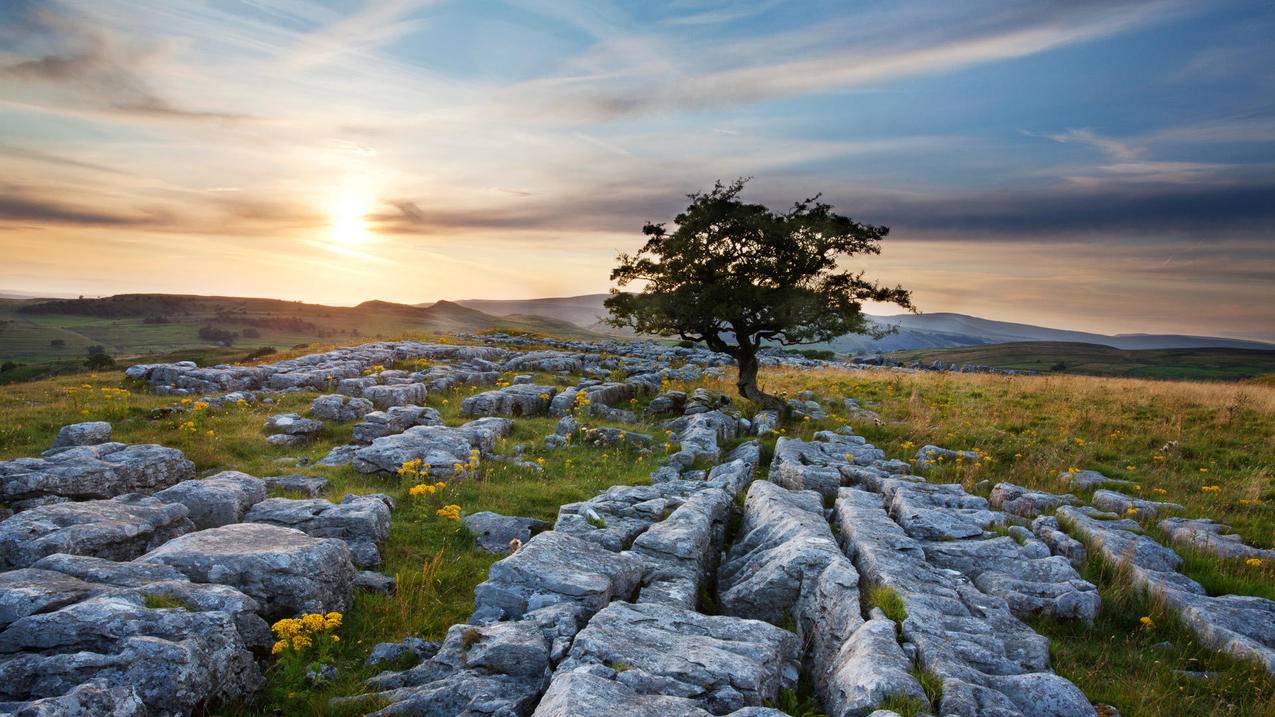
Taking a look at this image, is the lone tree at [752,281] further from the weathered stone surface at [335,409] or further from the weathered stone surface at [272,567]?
the weathered stone surface at [272,567]

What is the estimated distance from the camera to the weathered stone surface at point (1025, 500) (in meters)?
16.1

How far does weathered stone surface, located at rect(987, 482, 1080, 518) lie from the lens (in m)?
16.1

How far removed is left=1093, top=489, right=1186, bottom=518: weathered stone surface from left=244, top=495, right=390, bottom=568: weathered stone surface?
1876cm

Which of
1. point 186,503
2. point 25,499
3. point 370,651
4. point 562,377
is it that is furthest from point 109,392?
point 370,651

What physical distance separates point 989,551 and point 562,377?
89.1ft

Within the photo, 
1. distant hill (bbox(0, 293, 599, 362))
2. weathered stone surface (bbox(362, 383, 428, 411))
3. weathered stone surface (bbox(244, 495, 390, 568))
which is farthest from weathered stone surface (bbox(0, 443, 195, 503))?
distant hill (bbox(0, 293, 599, 362))

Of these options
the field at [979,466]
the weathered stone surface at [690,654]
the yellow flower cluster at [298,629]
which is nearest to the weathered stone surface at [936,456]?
the field at [979,466]

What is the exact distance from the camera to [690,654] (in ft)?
23.7

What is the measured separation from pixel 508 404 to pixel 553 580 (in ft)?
58.2

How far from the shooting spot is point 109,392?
24.2 metres

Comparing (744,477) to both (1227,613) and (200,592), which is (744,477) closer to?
(1227,613)

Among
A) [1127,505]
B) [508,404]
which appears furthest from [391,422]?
[1127,505]

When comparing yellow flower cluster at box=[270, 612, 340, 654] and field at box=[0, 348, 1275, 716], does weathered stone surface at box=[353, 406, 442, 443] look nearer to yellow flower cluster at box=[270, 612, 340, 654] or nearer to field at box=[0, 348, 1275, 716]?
field at box=[0, 348, 1275, 716]

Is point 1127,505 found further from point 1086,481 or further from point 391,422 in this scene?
point 391,422
